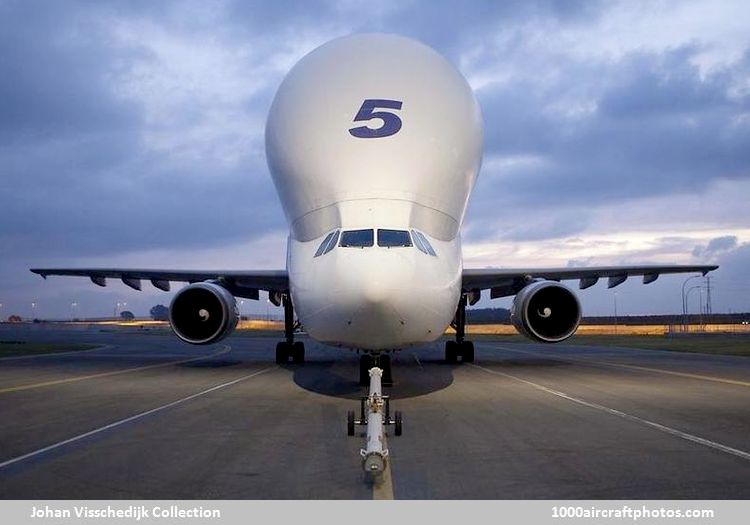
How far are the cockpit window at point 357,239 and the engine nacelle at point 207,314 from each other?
6854 millimetres

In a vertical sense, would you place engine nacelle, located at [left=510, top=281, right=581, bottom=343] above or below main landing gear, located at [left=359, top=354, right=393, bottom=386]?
above

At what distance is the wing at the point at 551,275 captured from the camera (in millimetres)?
17172

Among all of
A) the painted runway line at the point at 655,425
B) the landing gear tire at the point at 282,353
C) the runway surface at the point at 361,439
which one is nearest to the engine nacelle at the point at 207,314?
the runway surface at the point at 361,439

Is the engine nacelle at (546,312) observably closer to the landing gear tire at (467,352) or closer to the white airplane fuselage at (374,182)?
the white airplane fuselage at (374,182)

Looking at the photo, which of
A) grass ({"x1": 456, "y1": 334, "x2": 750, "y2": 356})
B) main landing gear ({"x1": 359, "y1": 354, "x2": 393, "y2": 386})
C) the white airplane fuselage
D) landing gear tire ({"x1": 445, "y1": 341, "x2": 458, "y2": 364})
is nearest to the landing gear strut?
the white airplane fuselage

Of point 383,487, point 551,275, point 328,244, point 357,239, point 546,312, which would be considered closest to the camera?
point 383,487

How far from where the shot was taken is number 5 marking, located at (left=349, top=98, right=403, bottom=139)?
35.5 feet

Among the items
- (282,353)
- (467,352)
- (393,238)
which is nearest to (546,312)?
(467,352)

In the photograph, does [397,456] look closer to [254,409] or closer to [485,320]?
[254,409]

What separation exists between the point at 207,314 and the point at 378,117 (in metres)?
7.53

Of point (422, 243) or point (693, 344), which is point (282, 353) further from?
point (693, 344)

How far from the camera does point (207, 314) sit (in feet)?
53.3

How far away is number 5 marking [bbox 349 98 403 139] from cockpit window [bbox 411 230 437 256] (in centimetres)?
190

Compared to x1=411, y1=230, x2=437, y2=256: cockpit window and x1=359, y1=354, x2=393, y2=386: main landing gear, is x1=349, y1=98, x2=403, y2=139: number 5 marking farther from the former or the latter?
x1=359, y1=354, x2=393, y2=386: main landing gear
